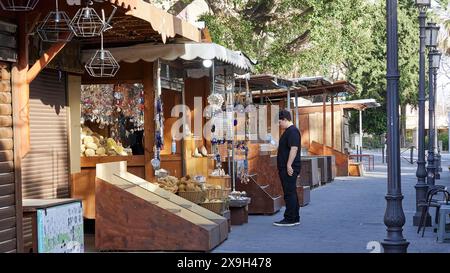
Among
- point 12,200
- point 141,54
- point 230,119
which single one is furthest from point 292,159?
point 12,200

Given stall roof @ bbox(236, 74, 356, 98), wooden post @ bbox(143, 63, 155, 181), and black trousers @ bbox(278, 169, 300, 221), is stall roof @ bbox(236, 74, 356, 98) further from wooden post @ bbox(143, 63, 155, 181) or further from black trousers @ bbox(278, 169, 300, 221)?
wooden post @ bbox(143, 63, 155, 181)

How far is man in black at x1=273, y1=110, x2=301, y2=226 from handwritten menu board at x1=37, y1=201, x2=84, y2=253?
502 cm

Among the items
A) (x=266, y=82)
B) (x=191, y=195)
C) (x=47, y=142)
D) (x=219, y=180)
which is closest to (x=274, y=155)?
(x=266, y=82)

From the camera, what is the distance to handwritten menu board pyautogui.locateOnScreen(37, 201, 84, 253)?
733cm

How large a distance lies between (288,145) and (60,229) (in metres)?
5.69

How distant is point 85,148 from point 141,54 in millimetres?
1748

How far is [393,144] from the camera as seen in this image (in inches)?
318

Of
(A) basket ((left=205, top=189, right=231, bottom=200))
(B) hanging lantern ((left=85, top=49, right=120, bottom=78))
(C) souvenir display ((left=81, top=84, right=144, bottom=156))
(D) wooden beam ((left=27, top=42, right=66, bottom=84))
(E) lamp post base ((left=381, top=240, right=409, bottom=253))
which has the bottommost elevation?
(E) lamp post base ((left=381, top=240, right=409, bottom=253))

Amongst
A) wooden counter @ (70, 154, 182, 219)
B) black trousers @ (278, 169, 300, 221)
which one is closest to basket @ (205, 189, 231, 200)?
wooden counter @ (70, 154, 182, 219)

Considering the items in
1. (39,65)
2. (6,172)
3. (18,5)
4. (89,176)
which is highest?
(18,5)

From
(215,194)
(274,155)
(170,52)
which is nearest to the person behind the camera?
(170,52)

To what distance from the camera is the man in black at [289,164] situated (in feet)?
41.5

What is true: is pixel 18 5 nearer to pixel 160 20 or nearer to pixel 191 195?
pixel 160 20
